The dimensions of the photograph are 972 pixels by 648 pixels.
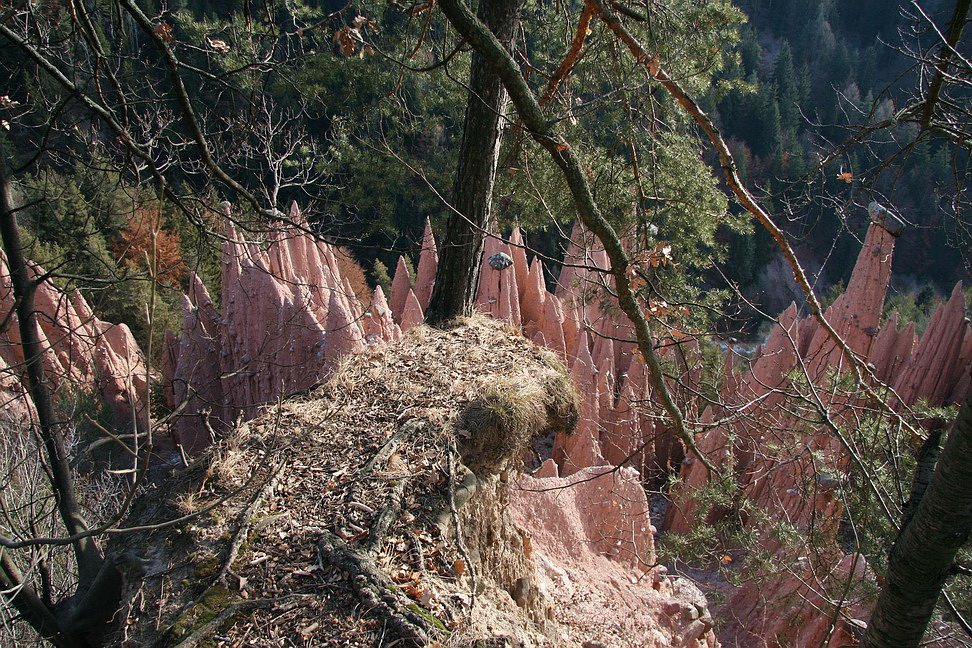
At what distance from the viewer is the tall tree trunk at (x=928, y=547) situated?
6.62 feet

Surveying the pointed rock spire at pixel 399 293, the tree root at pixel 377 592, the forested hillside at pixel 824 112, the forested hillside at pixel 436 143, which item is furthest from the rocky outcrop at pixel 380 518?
the forested hillside at pixel 824 112

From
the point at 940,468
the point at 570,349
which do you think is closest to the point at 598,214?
the point at 940,468

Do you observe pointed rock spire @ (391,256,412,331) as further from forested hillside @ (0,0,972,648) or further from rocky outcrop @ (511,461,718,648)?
rocky outcrop @ (511,461,718,648)

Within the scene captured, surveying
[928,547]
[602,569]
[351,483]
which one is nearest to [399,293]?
[602,569]

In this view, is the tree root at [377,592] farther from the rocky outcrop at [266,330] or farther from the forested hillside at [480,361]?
the rocky outcrop at [266,330]

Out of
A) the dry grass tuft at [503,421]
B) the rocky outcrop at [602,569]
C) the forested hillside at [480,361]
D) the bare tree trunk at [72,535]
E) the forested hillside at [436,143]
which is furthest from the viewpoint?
the rocky outcrop at [602,569]

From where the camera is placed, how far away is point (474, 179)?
4645 millimetres

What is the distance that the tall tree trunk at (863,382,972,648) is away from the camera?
6.62 ft

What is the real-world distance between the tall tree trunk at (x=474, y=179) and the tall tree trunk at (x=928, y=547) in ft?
9.45

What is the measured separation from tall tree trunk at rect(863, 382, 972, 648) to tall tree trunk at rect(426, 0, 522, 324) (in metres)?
2.88

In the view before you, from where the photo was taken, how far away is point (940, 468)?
2.07 meters

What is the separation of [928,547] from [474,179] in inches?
135

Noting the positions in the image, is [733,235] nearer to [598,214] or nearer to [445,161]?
[445,161]

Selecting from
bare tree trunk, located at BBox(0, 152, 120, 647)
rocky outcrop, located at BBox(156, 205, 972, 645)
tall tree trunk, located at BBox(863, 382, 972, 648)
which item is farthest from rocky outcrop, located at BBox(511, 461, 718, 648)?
bare tree trunk, located at BBox(0, 152, 120, 647)
